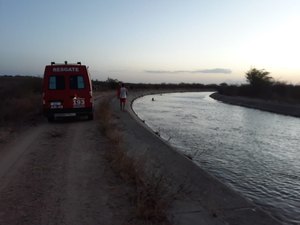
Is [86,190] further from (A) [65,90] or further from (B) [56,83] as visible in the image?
(B) [56,83]

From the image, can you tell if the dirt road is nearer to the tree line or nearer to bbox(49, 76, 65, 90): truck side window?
bbox(49, 76, 65, 90): truck side window

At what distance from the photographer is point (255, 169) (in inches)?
526

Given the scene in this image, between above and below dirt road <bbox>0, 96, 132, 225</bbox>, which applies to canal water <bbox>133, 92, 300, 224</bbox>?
below

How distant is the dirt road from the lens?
22.4 feet

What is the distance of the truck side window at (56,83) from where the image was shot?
19328 millimetres

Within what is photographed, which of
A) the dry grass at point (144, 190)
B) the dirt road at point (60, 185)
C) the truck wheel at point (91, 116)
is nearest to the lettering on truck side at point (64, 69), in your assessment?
the truck wheel at point (91, 116)

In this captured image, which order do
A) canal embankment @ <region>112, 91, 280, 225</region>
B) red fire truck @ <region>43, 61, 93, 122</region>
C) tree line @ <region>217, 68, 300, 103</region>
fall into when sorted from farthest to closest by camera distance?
tree line @ <region>217, 68, 300, 103</region> → red fire truck @ <region>43, 61, 93, 122</region> → canal embankment @ <region>112, 91, 280, 225</region>

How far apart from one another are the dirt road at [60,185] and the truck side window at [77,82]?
224 inches

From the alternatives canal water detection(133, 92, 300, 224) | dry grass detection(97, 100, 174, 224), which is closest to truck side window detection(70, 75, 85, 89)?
canal water detection(133, 92, 300, 224)

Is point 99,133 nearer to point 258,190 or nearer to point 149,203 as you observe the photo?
point 258,190

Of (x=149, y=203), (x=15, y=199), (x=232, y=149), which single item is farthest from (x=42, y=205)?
(x=232, y=149)

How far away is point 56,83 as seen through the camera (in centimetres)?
1936

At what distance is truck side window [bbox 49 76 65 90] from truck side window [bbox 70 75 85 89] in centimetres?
40

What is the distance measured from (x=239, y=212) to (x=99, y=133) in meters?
9.14
